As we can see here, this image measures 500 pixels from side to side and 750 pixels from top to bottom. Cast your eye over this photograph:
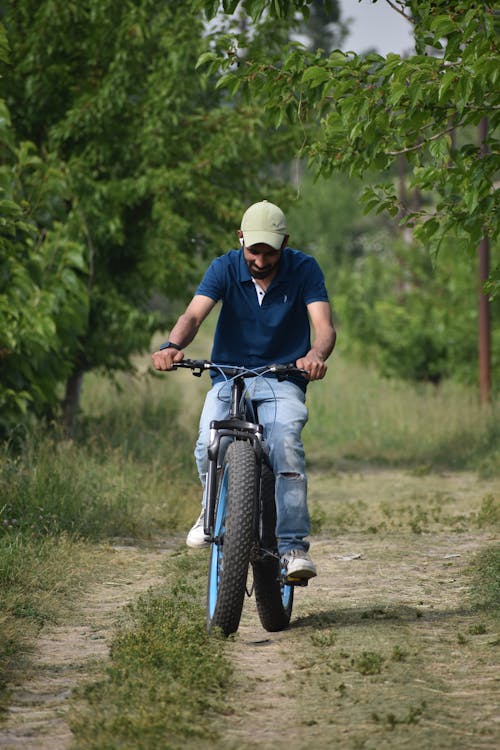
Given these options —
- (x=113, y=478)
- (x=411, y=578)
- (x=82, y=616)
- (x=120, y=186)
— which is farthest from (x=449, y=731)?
(x=120, y=186)

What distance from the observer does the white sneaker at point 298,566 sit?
644 centimetres

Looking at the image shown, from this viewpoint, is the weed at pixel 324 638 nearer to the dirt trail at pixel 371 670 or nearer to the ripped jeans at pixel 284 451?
the dirt trail at pixel 371 670

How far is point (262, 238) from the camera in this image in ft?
21.7

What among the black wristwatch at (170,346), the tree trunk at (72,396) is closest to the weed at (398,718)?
the black wristwatch at (170,346)

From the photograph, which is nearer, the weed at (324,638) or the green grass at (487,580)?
the weed at (324,638)

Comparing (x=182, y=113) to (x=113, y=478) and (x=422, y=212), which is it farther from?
(x=422, y=212)

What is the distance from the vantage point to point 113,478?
11.2 metres

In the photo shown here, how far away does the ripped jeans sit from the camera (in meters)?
6.57

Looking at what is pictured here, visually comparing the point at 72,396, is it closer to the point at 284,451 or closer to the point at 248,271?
the point at 248,271

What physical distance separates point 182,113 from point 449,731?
10284 mm

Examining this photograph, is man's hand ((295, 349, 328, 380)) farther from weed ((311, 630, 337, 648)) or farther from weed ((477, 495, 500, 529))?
weed ((477, 495, 500, 529))

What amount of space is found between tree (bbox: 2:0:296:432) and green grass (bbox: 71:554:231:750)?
702 cm

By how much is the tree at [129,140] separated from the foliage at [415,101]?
5.15m

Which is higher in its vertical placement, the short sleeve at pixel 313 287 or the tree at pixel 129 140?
the tree at pixel 129 140
